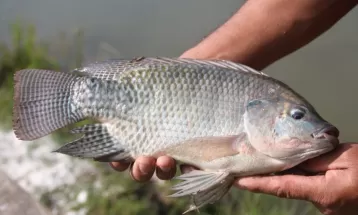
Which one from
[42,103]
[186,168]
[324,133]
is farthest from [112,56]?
[324,133]

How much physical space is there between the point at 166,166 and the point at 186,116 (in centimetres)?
14

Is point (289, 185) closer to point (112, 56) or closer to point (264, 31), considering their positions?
point (264, 31)

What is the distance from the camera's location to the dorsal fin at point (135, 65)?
1700 mm

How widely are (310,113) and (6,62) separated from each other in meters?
2.43

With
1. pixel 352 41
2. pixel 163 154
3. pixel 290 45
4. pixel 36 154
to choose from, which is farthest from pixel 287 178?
pixel 352 41

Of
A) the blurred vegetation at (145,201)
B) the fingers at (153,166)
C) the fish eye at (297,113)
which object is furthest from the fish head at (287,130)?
the blurred vegetation at (145,201)

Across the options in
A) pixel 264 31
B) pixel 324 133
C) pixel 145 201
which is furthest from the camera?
pixel 145 201

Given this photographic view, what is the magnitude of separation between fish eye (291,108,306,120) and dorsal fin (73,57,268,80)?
18 cm

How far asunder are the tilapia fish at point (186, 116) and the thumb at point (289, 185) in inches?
0.9

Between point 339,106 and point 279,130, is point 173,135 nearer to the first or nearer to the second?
point 279,130

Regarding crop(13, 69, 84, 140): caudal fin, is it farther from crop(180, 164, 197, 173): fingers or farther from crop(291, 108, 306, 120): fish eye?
crop(291, 108, 306, 120): fish eye

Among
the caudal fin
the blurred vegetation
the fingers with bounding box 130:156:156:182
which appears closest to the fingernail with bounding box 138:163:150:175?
the fingers with bounding box 130:156:156:182

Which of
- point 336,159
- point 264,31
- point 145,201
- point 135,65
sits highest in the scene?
point 264,31

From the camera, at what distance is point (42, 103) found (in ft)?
5.80
